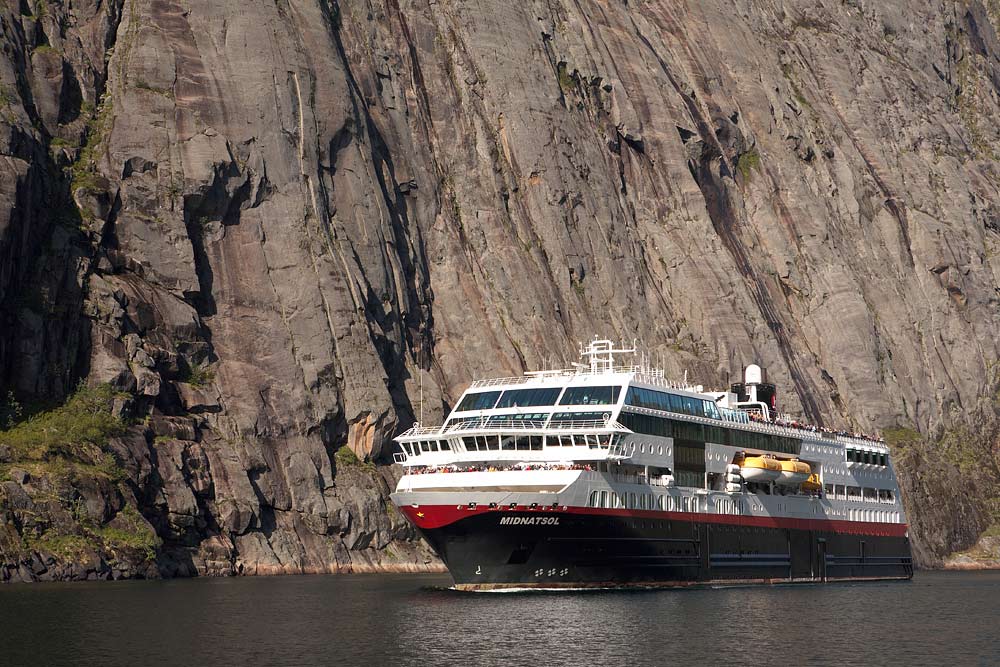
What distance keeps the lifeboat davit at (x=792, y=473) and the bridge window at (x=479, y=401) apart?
66.8ft

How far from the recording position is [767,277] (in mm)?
147000

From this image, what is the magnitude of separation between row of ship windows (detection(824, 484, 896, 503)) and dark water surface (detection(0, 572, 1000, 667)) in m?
16.7

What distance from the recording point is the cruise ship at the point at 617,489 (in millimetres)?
69625

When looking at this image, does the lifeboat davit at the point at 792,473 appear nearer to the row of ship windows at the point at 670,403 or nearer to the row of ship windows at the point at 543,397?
the row of ship windows at the point at 670,403

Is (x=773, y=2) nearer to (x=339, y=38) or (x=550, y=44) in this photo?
(x=550, y=44)

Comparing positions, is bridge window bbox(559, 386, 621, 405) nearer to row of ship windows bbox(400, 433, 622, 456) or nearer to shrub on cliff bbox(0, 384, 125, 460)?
row of ship windows bbox(400, 433, 622, 456)

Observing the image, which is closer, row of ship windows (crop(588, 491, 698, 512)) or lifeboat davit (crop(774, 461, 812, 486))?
row of ship windows (crop(588, 491, 698, 512))

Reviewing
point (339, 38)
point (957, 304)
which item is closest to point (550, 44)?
point (339, 38)

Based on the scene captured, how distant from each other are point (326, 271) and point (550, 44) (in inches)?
1754

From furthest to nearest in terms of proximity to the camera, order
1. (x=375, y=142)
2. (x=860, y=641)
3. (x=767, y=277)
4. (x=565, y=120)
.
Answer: (x=767, y=277), (x=565, y=120), (x=375, y=142), (x=860, y=641)

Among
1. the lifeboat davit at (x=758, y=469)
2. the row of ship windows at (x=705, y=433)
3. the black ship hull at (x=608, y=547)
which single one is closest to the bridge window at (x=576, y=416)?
the row of ship windows at (x=705, y=433)

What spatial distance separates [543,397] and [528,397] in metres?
0.91

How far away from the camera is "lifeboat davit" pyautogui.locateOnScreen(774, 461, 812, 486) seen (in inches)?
3413

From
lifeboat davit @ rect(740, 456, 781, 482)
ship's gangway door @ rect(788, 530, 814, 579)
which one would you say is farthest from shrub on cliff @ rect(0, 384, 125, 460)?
ship's gangway door @ rect(788, 530, 814, 579)
